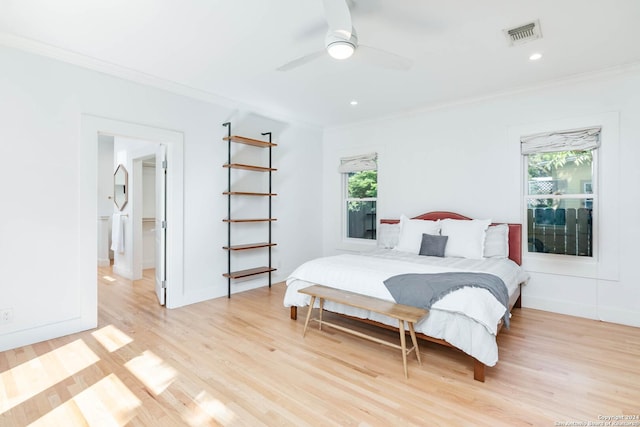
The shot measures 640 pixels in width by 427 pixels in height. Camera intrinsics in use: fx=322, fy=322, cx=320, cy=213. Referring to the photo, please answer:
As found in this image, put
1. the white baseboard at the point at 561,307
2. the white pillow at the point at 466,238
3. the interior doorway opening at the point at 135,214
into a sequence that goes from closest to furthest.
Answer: the white baseboard at the point at 561,307 → the white pillow at the point at 466,238 → the interior doorway opening at the point at 135,214

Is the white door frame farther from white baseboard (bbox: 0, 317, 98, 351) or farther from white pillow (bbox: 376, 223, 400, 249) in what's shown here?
white pillow (bbox: 376, 223, 400, 249)

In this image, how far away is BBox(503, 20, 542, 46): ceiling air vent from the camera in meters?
2.54

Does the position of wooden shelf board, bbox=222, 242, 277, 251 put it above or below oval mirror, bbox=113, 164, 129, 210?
below

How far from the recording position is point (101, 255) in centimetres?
667

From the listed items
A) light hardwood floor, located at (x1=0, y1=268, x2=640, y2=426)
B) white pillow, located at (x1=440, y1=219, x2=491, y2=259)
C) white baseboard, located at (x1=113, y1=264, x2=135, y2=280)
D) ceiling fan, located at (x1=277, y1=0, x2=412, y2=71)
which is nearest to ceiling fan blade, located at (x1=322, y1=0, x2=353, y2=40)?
ceiling fan, located at (x1=277, y1=0, x2=412, y2=71)

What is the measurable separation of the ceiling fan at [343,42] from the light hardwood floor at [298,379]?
2.27 m

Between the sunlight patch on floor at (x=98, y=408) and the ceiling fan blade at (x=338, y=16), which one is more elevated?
the ceiling fan blade at (x=338, y=16)

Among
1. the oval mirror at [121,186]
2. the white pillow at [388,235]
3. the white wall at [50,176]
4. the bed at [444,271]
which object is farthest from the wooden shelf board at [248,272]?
the oval mirror at [121,186]

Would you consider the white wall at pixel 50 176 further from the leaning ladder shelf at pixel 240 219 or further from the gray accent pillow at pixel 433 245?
the gray accent pillow at pixel 433 245

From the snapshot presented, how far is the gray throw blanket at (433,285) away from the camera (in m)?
2.46

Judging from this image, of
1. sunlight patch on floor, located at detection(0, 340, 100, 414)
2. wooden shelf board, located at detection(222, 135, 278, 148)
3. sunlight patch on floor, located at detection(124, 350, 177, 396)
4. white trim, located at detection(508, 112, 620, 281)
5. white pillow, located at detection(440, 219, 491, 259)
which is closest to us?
sunlight patch on floor, located at detection(0, 340, 100, 414)

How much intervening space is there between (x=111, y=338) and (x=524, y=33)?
4425mm

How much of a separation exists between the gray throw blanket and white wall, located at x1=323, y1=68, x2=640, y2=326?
151cm

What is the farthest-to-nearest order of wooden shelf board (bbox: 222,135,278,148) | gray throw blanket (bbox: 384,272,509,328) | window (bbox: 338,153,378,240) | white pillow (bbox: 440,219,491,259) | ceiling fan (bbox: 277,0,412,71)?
window (bbox: 338,153,378,240) → wooden shelf board (bbox: 222,135,278,148) → white pillow (bbox: 440,219,491,259) → gray throw blanket (bbox: 384,272,509,328) → ceiling fan (bbox: 277,0,412,71)
